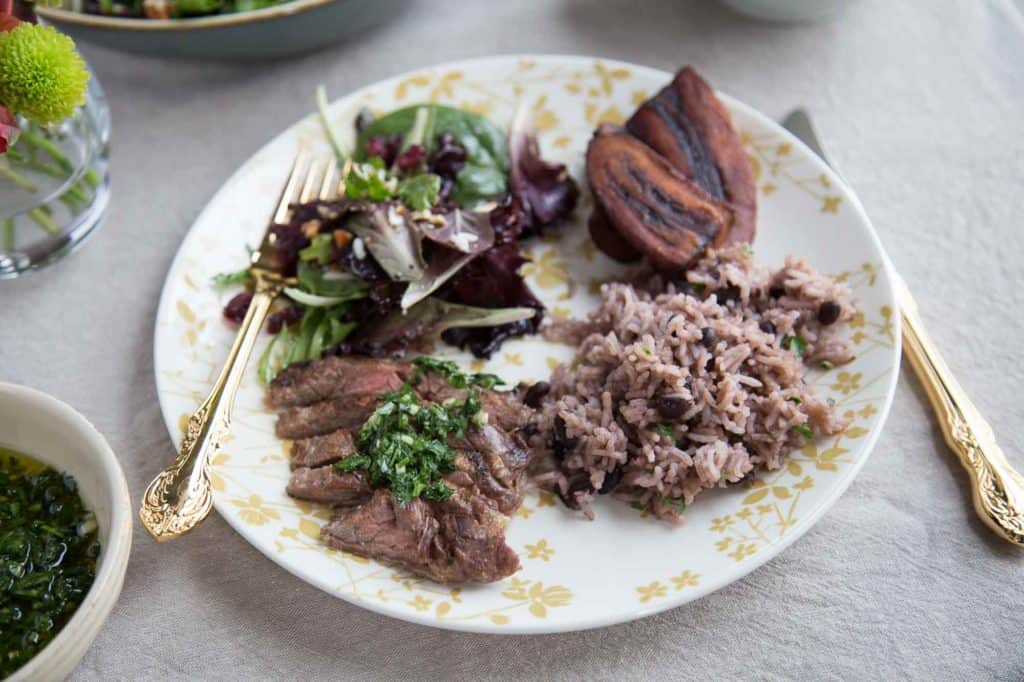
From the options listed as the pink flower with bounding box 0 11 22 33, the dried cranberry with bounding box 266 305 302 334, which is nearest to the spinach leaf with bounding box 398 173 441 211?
the dried cranberry with bounding box 266 305 302 334

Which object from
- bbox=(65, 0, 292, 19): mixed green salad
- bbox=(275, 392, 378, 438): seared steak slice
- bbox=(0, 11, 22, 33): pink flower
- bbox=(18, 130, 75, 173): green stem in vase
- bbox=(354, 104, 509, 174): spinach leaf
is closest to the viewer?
bbox=(0, 11, 22, 33): pink flower

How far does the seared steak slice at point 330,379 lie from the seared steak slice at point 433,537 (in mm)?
575

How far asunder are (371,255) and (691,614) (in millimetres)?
2136

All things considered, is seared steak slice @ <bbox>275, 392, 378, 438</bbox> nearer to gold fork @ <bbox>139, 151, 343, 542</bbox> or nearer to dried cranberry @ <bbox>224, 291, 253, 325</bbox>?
gold fork @ <bbox>139, 151, 343, 542</bbox>

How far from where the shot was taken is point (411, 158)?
A: 4.68 meters

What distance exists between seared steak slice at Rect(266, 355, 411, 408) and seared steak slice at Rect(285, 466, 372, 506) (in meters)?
0.42

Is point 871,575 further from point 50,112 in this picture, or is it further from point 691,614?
point 50,112

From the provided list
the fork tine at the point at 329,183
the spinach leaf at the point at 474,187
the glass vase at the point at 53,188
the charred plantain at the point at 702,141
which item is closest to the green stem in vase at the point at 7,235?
the glass vase at the point at 53,188

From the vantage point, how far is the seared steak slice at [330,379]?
3.98m

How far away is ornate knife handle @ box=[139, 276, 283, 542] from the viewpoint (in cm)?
338

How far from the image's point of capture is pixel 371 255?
4.32m

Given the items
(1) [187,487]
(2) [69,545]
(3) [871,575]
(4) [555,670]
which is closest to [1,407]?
(2) [69,545]

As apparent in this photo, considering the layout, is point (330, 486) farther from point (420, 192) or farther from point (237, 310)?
point (420, 192)

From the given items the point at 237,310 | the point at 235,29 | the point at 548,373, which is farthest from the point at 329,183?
the point at 548,373
